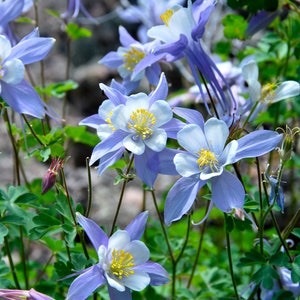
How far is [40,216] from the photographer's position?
1480 millimetres

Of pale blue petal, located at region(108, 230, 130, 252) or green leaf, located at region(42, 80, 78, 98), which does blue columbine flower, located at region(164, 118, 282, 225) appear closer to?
pale blue petal, located at region(108, 230, 130, 252)

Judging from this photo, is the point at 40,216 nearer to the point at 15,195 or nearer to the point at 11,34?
the point at 15,195

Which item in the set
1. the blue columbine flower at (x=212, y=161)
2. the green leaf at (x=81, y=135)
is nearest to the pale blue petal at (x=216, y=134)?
the blue columbine flower at (x=212, y=161)

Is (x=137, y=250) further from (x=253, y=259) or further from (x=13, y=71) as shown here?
(x=13, y=71)

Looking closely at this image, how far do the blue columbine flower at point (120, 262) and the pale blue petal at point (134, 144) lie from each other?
0.14 meters

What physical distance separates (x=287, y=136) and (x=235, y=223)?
0.67 feet

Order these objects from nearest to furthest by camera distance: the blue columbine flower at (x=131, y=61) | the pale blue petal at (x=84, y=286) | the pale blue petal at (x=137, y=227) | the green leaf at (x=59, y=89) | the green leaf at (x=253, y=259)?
the pale blue petal at (x=84, y=286), the pale blue petal at (x=137, y=227), the green leaf at (x=253, y=259), the blue columbine flower at (x=131, y=61), the green leaf at (x=59, y=89)

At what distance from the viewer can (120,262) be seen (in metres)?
1.33

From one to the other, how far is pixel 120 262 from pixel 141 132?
249mm

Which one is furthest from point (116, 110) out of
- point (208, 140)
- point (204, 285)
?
point (204, 285)

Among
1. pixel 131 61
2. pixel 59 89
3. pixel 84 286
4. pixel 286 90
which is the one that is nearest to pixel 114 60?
pixel 131 61

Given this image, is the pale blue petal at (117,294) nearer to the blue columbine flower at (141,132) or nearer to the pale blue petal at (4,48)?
the blue columbine flower at (141,132)

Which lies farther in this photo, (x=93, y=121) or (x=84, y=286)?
(x=93, y=121)

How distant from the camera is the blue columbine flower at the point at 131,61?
5.49 ft
